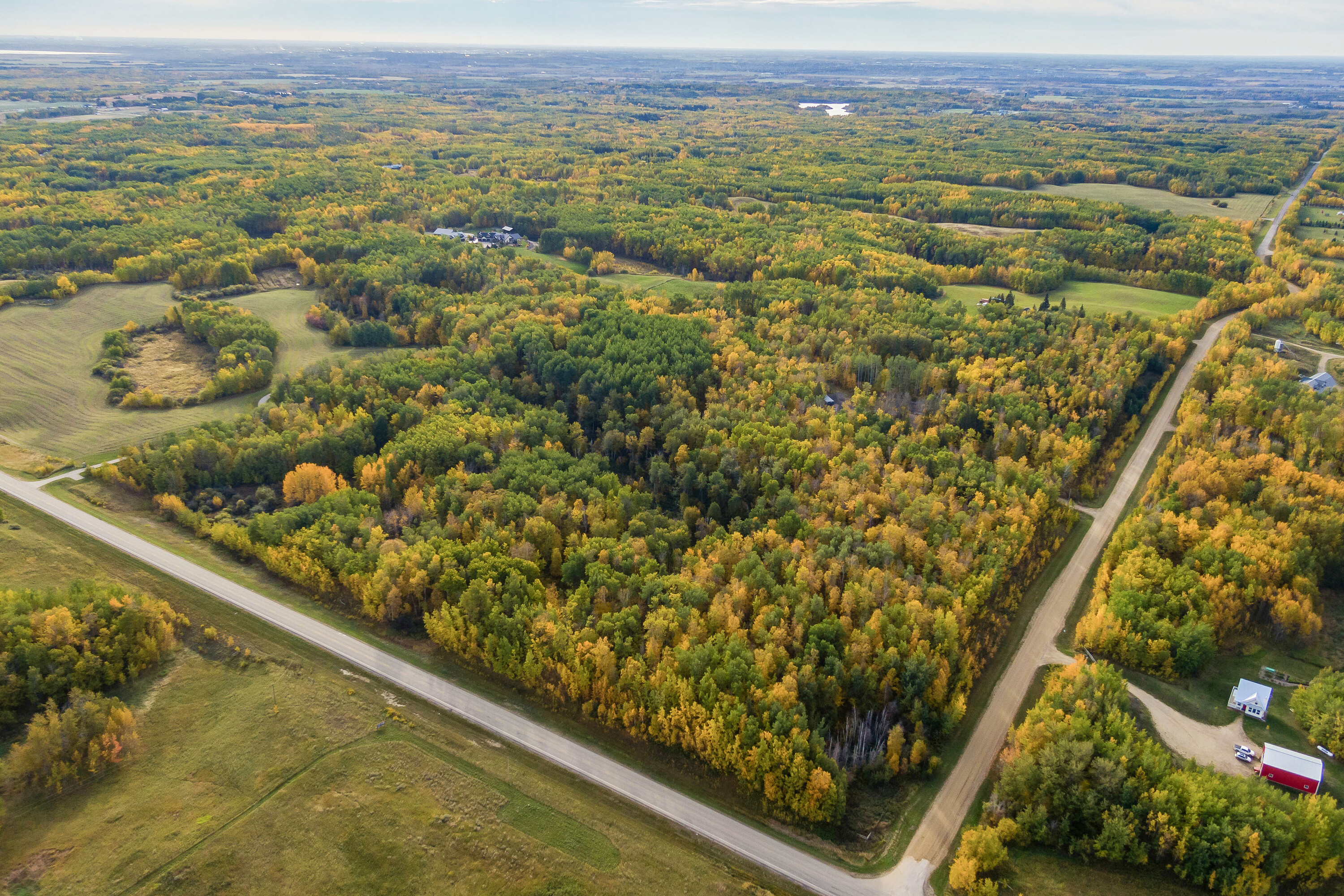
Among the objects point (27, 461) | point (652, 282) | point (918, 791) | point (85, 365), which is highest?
point (652, 282)

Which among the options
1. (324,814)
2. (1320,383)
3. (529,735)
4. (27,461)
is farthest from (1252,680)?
(27,461)

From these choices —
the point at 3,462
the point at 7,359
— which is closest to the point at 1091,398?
the point at 3,462

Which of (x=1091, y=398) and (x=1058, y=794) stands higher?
(x=1091, y=398)

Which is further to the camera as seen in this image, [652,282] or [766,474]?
[652,282]

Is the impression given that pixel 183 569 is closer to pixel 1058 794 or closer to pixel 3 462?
pixel 3 462

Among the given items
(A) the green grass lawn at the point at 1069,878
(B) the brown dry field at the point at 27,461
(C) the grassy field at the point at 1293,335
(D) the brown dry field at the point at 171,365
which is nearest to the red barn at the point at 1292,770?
(A) the green grass lawn at the point at 1069,878

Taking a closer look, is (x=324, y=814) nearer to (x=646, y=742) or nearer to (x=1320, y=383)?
(x=646, y=742)

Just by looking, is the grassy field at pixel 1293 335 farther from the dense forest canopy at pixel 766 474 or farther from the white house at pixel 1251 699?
the white house at pixel 1251 699
